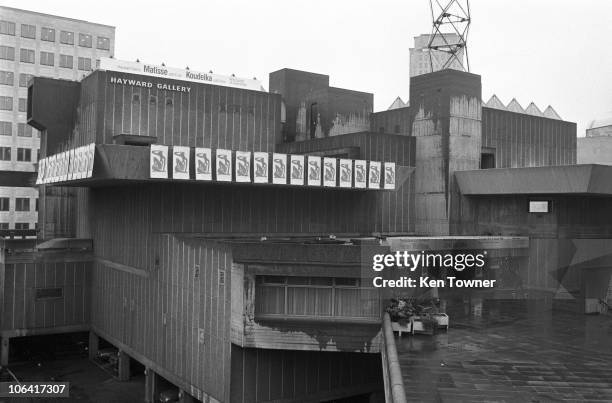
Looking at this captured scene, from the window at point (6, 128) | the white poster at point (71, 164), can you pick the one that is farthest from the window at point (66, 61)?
the white poster at point (71, 164)

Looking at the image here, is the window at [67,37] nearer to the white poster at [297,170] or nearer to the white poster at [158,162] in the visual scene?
the white poster at [158,162]

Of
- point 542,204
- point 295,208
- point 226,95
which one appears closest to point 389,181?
point 295,208

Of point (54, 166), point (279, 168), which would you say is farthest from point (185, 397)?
point (54, 166)

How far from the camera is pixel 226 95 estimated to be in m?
48.1

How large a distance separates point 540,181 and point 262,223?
68.5 ft

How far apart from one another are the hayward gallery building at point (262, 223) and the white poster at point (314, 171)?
17 cm

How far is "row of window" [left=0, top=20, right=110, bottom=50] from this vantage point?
299 feet

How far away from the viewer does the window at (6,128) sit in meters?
91.9

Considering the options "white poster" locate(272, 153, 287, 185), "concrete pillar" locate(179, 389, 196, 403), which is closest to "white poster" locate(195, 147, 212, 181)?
"white poster" locate(272, 153, 287, 185)

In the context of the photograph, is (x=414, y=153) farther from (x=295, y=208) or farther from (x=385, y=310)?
(x=385, y=310)

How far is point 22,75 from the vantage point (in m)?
92.7

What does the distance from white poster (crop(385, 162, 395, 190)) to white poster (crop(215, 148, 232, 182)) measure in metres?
13.1

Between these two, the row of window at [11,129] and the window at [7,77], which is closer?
the window at [7,77]

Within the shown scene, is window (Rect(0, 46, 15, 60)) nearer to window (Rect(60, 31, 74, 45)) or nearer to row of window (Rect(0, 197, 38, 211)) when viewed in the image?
window (Rect(60, 31, 74, 45))
